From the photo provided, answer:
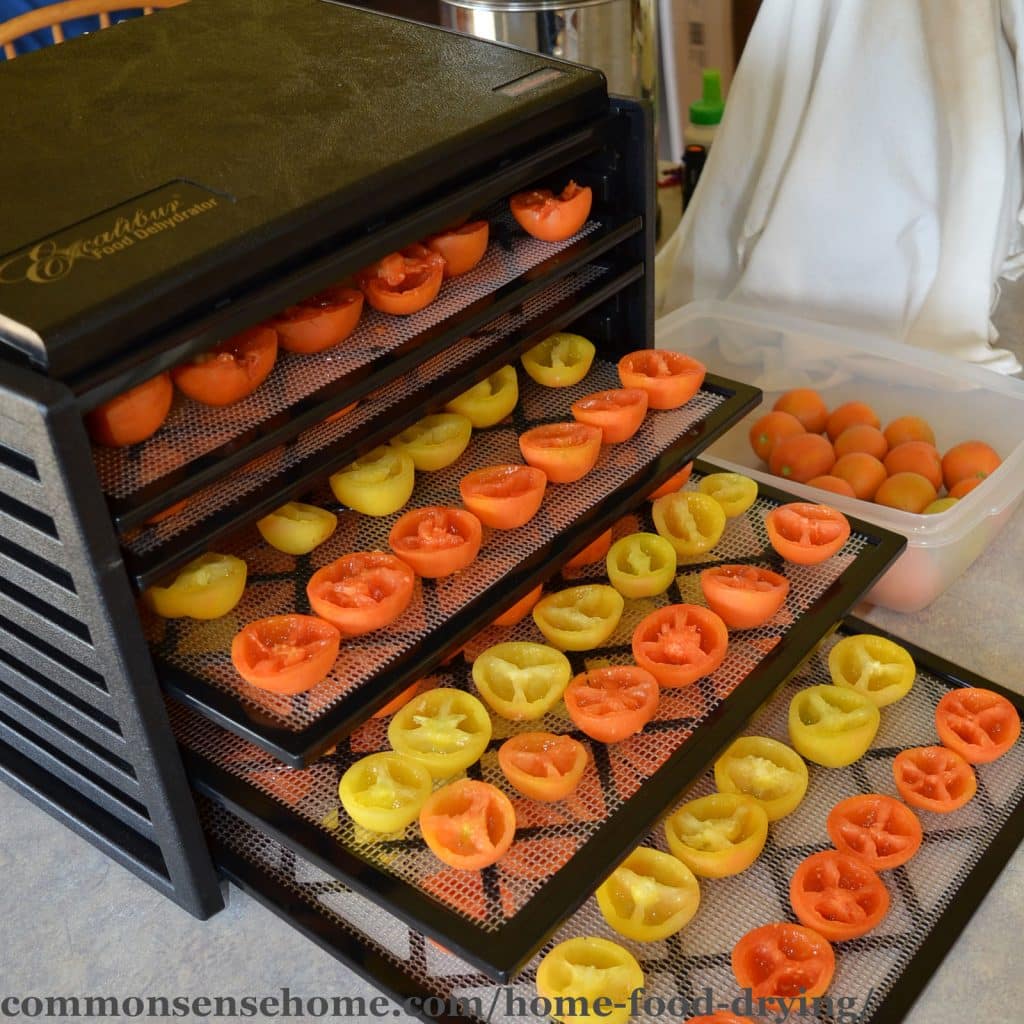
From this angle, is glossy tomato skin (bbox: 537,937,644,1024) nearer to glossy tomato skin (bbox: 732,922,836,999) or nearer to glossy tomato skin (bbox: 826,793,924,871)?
glossy tomato skin (bbox: 732,922,836,999)

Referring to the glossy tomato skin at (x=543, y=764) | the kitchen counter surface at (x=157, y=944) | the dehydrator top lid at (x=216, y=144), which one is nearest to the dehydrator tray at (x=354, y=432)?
the dehydrator top lid at (x=216, y=144)

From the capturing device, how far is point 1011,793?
1.09 m

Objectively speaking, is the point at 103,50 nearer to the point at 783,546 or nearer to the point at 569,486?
the point at 569,486

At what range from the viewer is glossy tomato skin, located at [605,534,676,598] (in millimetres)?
1089

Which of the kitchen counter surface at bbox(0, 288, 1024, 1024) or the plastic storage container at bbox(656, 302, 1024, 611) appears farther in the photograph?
the plastic storage container at bbox(656, 302, 1024, 611)

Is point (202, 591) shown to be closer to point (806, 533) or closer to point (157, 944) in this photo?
Answer: point (157, 944)

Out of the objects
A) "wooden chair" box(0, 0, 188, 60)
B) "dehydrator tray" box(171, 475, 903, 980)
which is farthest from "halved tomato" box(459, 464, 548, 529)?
"wooden chair" box(0, 0, 188, 60)

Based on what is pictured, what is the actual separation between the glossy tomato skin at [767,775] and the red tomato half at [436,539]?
0.26 m

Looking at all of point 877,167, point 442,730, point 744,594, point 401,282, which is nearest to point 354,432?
point 401,282

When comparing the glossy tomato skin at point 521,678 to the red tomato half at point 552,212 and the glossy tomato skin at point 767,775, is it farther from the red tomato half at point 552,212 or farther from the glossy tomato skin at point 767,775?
the red tomato half at point 552,212

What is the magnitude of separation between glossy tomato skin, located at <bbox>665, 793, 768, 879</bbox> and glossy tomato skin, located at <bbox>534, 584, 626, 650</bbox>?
5.8 inches

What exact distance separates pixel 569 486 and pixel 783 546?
189 mm

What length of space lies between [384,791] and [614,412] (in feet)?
1.17

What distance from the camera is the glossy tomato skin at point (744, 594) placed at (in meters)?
1.04
